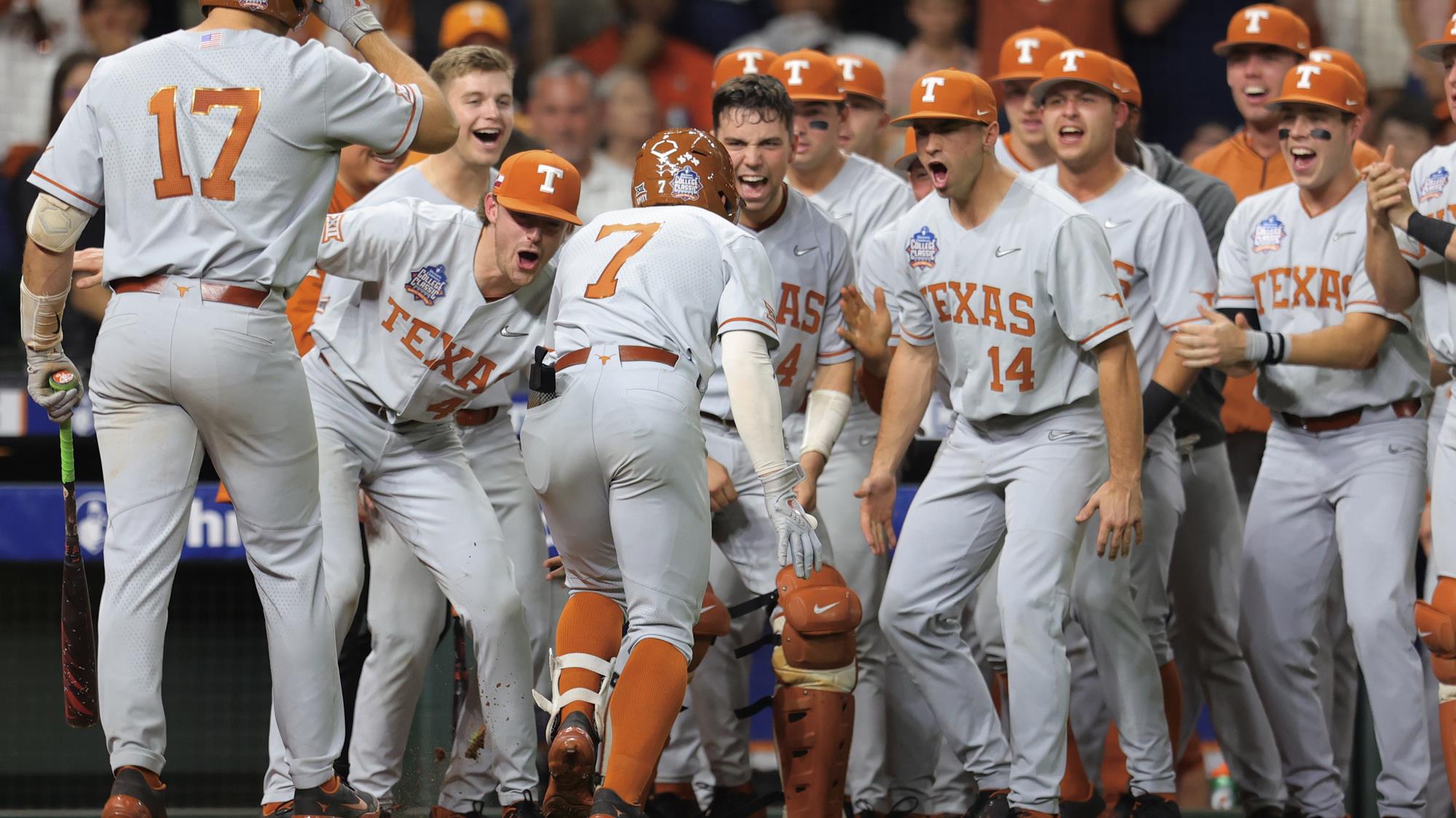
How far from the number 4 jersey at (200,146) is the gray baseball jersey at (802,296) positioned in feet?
5.52

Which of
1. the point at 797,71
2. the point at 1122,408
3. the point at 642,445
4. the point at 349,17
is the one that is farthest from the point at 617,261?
the point at 797,71

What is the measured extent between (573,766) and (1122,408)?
5.81ft

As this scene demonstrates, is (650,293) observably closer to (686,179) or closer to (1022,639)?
(686,179)

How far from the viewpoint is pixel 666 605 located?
389 centimetres

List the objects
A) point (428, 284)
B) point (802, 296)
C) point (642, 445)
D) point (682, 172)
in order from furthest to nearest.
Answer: point (802, 296), point (428, 284), point (682, 172), point (642, 445)

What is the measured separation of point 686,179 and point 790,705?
1420mm

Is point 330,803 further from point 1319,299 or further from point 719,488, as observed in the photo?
point 1319,299

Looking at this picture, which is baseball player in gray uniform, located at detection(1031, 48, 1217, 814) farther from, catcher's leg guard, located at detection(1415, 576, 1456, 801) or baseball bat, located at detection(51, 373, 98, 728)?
baseball bat, located at detection(51, 373, 98, 728)

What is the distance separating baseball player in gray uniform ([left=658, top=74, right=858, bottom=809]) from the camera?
4.89 meters

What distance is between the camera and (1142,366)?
5.13 metres

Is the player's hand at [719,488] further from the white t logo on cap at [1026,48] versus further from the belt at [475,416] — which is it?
the white t logo on cap at [1026,48]

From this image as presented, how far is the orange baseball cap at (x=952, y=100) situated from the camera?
457cm

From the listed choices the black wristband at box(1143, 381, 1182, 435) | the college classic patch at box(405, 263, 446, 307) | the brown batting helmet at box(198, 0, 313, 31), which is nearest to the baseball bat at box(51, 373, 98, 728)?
the college classic patch at box(405, 263, 446, 307)

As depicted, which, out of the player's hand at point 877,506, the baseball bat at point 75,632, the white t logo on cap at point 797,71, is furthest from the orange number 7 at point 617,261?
the white t logo on cap at point 797,71
